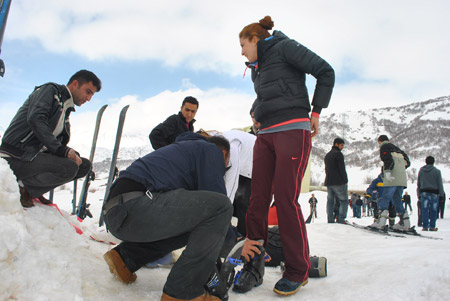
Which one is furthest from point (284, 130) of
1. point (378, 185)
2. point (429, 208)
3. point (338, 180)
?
point (429, 208)

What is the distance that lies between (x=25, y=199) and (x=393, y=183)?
5.43 m

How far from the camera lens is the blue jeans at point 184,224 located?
1551mm

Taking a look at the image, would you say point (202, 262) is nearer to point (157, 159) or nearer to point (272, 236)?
point (157, 159)

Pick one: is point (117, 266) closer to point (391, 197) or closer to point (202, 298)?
point (202, 298)

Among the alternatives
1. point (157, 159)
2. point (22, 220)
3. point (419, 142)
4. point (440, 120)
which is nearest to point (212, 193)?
point (157, 159)

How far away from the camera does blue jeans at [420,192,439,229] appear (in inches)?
265

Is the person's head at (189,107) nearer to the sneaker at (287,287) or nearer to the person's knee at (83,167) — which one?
the person's knee at (83,167)

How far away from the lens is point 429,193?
6.97m

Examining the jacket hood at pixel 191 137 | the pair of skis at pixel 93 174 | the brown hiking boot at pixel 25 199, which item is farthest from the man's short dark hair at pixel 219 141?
the pair of skis at pixel 93 174

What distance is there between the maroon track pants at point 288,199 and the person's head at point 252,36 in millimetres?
650

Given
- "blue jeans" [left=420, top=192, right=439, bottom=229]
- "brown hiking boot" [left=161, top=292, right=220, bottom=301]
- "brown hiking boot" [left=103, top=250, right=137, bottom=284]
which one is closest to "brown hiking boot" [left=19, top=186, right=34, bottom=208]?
"brown hiking boot" [left=103, top=250, right=137, bottom=284]

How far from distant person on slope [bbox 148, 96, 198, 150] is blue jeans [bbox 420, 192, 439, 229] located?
19.1 ft

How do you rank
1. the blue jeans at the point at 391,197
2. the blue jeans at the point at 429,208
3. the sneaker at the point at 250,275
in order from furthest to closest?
the blue jeans at the point at 429,208
the blue jeans at the point at 391,197
the sneaker at the point at 250,275

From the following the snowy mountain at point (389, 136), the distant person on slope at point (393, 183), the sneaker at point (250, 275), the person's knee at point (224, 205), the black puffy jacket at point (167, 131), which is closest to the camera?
the person's knee at point (224, 205)
